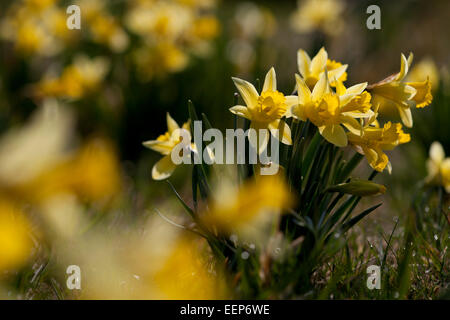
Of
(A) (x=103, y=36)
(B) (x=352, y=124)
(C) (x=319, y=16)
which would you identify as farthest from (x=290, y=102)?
(C) (x=319, y=16)

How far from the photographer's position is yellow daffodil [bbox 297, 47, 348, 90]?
1.22m

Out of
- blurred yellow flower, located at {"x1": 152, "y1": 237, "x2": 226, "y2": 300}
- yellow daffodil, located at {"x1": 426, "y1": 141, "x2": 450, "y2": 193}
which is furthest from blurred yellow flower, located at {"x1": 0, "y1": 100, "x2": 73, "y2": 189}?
yellow daffodil, located at {"x1": 426, "y1": 141, "x2": 450, "y2": 193}

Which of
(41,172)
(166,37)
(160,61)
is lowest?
(41,172)

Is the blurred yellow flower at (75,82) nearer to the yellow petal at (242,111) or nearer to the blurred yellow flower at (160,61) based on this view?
the blurred yellow flower at (160,61)

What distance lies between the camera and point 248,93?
1.13 m

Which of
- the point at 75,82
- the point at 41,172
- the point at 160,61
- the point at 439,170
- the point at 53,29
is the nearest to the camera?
the point at 41,172

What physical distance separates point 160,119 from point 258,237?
1.52 meters

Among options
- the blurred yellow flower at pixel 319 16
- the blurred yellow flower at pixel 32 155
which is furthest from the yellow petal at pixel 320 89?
the blurred yellow flower at pixel 319 16

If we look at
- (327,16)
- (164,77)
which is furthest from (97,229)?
(327,16)

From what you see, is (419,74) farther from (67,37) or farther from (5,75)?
(5,75)

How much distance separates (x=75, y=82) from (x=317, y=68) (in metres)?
1.41

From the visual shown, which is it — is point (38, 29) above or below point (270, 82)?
above

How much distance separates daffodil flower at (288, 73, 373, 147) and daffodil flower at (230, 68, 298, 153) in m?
0.03

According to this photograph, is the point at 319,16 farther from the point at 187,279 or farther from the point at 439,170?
the point at 187,279
